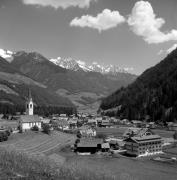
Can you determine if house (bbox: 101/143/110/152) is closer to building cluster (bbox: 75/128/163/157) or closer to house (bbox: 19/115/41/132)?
building cluster (bbox: 75/128/163/157)

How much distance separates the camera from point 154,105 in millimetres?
172125

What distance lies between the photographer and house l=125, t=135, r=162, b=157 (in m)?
70.9

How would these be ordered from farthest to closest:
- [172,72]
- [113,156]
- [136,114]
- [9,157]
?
[172,72], [136,114], [113,156], [9,157]

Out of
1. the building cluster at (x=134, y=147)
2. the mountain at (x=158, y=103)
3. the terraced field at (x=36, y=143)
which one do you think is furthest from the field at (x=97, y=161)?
the mountain at (x=158, y=103)

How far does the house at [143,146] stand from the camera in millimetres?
70938

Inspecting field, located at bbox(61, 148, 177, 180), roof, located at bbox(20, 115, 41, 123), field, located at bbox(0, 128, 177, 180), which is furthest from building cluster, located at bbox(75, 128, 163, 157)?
roof, located at bbox(20, 115, 41, 123)

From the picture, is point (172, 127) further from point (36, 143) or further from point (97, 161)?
point (97, 161)

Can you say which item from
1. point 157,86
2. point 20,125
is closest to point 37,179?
point 20,125

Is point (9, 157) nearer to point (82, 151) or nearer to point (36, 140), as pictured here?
point (82, 151)

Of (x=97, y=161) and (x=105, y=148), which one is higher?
(x=105, y=148)

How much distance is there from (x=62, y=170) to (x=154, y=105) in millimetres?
158381

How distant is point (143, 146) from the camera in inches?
2832

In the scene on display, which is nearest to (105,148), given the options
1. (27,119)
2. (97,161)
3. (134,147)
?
(134,147)

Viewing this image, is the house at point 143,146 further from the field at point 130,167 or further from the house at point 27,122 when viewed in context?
the house at point 27,122
